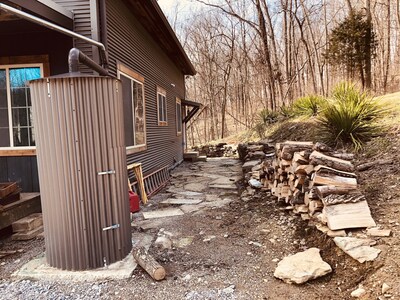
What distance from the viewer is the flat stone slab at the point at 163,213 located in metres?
4.58

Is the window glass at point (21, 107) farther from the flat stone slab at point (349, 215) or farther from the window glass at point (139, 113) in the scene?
the flat stone slab at point (349, 215)

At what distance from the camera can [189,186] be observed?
688 centimetres

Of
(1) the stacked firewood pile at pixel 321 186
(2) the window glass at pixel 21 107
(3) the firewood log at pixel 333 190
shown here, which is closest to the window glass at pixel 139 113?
(2) the window glass at pixel 21 107

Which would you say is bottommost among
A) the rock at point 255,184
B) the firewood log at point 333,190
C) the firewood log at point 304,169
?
the rock at point 255,184

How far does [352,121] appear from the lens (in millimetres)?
5156

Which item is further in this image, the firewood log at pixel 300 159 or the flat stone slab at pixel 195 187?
the flat stone slab at pixel 195 187

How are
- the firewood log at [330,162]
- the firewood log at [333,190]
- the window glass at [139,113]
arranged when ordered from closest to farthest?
the firewood log at [333,190] < the firewood log at [330,162] < the window glass at [139,113]

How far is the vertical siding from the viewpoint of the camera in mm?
4426

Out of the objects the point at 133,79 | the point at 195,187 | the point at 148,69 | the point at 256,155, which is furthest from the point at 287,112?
the point at 133,79

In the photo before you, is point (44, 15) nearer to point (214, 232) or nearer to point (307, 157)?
point (214, 232)

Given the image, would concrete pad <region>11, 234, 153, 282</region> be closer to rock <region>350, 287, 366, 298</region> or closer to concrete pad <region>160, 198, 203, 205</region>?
rock <region>350, 287, 366, 298</region>

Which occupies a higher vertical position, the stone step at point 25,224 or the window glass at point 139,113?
the window glass at point 139,113

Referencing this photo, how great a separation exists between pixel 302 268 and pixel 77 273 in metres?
1.99

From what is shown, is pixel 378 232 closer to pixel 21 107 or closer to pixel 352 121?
pixel 352 121
